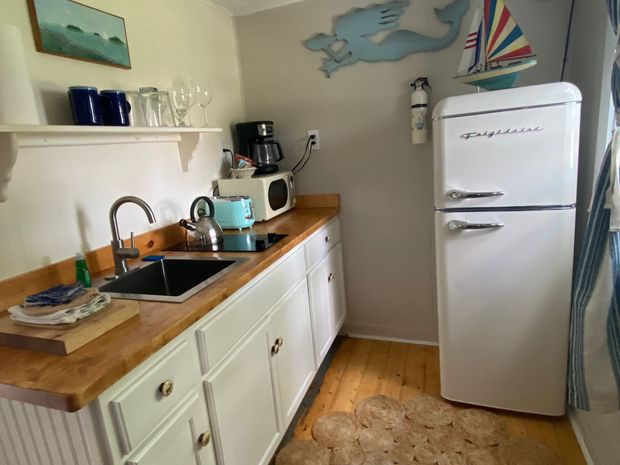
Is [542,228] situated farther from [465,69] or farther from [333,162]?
[333,162]

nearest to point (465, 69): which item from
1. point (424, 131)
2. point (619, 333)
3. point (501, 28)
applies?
point (501, 28)

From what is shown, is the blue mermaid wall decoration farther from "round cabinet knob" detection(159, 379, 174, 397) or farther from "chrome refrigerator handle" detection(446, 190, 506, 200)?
"round cabinet knob" detection(159, 379, 174, 397)

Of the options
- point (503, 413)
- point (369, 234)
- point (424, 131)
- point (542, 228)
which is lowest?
point (503, 413)

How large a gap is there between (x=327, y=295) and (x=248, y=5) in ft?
5.94

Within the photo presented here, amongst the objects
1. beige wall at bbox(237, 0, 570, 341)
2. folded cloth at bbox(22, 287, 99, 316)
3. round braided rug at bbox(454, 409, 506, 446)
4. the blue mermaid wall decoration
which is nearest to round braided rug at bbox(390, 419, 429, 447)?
round braided rug at bbox(454, 409, 506, 446)

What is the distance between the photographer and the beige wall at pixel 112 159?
1271 millimetres

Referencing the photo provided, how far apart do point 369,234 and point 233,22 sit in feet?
5.27

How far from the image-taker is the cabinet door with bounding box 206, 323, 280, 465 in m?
1.21

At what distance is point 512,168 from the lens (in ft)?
5.28

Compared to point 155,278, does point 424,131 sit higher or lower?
higher

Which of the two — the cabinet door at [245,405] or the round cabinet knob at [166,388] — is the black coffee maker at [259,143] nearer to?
the cabinet door at [245,405]

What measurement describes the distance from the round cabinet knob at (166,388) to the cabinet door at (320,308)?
106cm

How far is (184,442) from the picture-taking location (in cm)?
105

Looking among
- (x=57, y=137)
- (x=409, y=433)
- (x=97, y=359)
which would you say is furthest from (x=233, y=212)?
(x=409, y=433)
